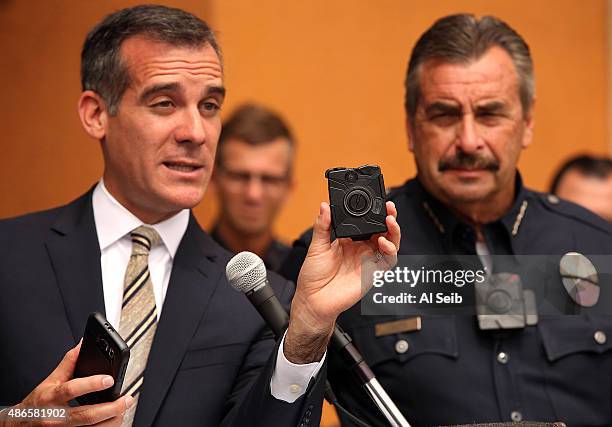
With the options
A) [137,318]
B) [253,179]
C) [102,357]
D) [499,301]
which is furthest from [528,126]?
[253,179]

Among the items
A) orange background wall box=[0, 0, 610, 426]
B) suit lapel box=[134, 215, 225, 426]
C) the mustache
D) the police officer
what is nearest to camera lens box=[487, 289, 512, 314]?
the police officer

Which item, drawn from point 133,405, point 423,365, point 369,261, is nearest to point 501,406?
point 423,365

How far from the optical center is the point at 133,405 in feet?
6.19

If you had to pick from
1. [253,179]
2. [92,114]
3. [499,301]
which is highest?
[92,114]

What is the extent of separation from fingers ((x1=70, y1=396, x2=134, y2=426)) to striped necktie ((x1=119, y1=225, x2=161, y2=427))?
0.29m

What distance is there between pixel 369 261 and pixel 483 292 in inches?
21.7

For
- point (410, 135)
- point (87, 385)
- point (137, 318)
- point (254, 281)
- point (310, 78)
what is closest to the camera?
point (87, 385)

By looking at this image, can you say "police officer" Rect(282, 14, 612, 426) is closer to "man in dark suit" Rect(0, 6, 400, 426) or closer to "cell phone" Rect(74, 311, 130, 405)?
"man in dark suit" Rect(0, 6, 400, 426)

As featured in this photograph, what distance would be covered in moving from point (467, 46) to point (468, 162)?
0.29m

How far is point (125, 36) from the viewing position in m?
2.18

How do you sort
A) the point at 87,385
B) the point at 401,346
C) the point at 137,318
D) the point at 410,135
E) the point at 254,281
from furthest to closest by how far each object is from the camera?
the point at 410,135 < the point at 401,346 < the point at 137,318 < the point at 254,281 < the point at 87,385

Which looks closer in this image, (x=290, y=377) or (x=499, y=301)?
(x=290, y=377)

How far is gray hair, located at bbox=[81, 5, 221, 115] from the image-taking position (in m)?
2.16

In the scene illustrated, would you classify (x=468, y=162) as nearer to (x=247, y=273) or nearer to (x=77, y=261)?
(x=247, y=273)
